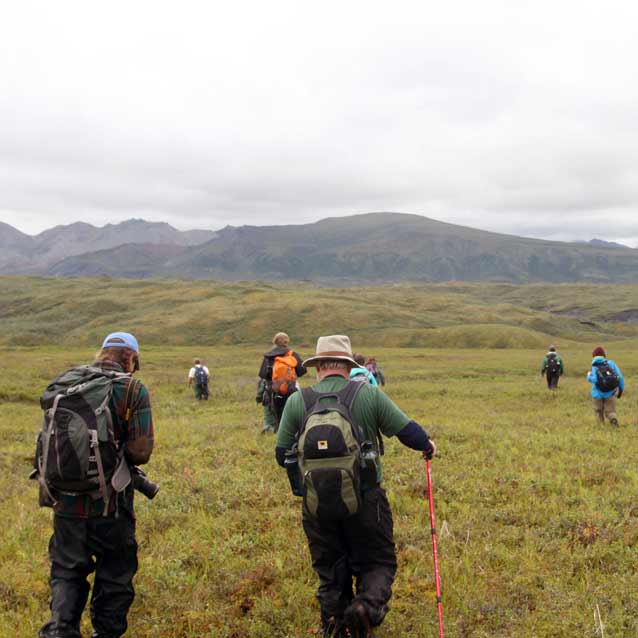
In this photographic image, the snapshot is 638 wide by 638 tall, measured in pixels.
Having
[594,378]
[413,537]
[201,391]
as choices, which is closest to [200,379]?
[201,391]

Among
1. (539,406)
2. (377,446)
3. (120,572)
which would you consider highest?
(377,446)

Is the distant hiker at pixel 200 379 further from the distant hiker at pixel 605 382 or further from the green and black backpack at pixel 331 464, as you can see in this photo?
the green and black backpack at pixel 331 464

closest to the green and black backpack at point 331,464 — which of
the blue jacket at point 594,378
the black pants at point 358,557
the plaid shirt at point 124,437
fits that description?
the black pants at point 358,557

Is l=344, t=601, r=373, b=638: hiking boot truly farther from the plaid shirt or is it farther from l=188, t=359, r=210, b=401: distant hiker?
l=188, t=359, r=210, b=401: distant hiker

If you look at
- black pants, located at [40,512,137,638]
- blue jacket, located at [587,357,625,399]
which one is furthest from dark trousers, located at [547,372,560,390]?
black pants, located at [40,512,137,638]

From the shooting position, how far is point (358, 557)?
19.3 feet

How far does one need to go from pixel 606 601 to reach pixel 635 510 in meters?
3.63

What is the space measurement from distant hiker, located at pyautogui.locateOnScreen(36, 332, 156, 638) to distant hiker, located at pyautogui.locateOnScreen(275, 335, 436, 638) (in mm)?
1671

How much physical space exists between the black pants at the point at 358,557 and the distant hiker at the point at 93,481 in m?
1.98

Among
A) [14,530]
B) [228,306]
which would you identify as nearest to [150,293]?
[228,306]

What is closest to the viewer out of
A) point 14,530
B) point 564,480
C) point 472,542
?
point 472,542

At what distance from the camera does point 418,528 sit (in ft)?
29.5

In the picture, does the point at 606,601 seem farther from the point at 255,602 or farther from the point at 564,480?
the point at 564,480

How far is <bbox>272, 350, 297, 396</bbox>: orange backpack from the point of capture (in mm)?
14148
